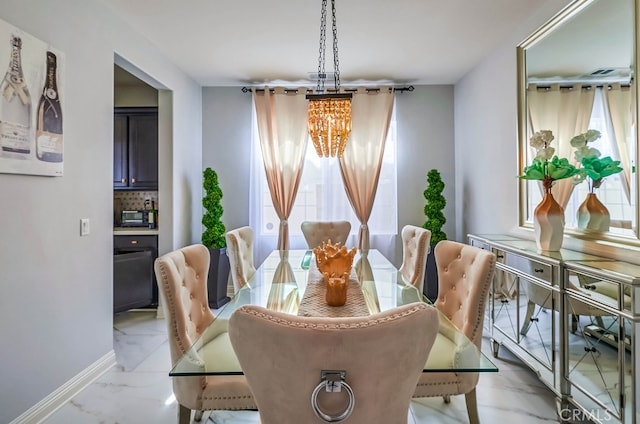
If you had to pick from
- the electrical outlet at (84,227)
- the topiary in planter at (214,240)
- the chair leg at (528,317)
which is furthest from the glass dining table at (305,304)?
the topiary in planter at (214,240)

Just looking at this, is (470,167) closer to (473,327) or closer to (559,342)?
(559,342)

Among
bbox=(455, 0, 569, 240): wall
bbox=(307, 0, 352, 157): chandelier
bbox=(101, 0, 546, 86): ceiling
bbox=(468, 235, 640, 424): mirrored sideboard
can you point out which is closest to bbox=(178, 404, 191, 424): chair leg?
bbox=(307, 0, 352, 157): chandelier

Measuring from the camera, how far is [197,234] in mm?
4574

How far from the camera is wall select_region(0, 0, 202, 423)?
1.90 meters

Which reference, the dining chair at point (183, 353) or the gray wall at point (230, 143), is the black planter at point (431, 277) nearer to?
the gray wall at point (230, 143)

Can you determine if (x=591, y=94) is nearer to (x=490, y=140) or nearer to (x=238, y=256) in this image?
(x=490, y=140)

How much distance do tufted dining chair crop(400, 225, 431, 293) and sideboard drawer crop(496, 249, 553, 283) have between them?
1.83 feet

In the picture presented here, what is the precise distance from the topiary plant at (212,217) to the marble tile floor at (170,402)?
150 cm

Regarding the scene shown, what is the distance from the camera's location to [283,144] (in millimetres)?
4574

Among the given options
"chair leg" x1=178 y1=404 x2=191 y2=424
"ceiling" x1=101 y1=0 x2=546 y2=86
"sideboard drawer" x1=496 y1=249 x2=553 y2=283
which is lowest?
"chair leg" x1=178 y1=404 x2=191 y2=424

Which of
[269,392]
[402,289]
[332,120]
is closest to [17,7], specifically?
[332,120]

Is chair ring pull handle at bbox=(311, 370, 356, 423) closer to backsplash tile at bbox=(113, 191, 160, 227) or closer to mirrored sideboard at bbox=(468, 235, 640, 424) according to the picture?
mirrored sideboard at bbox=(468, 235, 640, 424)

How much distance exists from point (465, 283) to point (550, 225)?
88cm

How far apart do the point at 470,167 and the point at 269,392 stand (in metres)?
4.03
